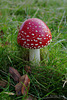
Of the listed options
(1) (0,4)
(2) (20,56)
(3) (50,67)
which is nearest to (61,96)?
(3) (50,67)

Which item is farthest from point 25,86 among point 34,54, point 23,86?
point 34,54

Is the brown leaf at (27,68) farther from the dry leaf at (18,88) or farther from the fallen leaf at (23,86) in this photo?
the dry leaf at (18,88)

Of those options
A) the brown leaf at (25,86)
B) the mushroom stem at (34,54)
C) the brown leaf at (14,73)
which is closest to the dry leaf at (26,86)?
the brown leaf at (25,86)

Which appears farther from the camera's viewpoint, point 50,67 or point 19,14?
point 19,14

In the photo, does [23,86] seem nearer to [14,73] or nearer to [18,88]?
[18,88]

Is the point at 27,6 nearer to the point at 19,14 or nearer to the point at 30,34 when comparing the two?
the point at 19,14

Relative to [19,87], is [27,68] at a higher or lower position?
higher

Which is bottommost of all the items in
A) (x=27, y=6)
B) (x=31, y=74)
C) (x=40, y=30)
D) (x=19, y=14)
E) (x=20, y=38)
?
(x=31, y=74)

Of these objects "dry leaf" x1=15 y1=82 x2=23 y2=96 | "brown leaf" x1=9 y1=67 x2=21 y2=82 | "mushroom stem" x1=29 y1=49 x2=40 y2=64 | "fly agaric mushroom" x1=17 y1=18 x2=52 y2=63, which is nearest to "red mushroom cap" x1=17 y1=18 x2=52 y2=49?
"fly agaric mushroom" x1=17 y1=18 x2=52 y2=63
